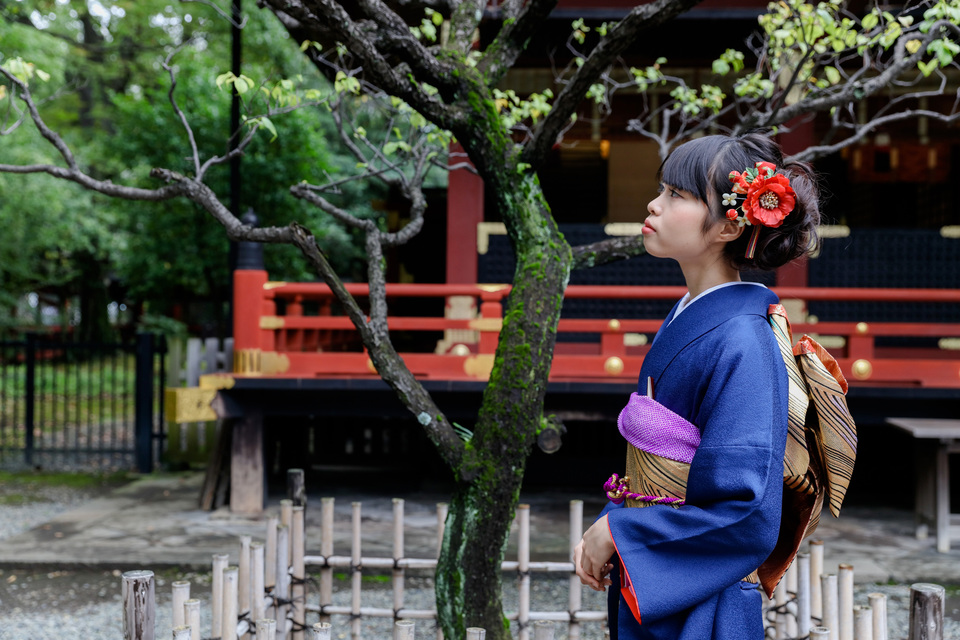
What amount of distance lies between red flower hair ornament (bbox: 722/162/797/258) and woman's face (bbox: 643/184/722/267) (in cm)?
9

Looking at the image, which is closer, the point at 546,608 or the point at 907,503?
the point at 546,608

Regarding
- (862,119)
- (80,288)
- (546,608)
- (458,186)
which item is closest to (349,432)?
(458,186)

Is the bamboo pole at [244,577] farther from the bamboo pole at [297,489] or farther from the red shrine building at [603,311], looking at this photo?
the red shrine building at [603,311]

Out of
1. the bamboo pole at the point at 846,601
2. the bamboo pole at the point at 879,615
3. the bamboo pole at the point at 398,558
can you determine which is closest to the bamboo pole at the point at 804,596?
the bamboo pole at the point at 846,601

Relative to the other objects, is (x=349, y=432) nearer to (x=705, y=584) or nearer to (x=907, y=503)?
(x=907, y=503)

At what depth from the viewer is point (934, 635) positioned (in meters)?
2.61

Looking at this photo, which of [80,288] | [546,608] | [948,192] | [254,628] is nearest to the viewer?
[254,628]

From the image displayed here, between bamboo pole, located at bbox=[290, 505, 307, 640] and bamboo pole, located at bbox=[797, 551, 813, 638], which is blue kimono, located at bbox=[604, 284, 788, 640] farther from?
bamboo pole, located at bbox=[290, 505, 307, 640]

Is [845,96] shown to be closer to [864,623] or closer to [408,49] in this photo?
[408,49]

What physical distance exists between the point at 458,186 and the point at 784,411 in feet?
22.9

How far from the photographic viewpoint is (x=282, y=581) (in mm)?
3703

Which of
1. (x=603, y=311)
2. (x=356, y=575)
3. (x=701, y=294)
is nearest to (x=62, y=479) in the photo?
(x=603, y=311)

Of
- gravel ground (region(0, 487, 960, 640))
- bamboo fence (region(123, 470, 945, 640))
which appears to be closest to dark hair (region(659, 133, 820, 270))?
bamboo fence (region(123, 470, 945, 640))

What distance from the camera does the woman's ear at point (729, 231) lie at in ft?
5.82
